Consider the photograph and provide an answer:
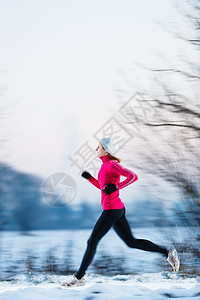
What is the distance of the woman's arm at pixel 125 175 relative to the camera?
13.4 ft

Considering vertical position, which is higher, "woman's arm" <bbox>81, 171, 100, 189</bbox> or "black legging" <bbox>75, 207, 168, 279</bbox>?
"woman's arm" <bbox>81, 171, 100, 189</bbox>

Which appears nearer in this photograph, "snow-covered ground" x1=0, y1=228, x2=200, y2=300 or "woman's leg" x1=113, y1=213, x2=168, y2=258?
"snow-covered ground" x1=0, y1=228, x2=200, y2=300

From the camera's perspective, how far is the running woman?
411 centimetres

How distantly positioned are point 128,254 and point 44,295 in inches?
110

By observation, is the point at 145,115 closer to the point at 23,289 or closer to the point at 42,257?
the point at 42,257

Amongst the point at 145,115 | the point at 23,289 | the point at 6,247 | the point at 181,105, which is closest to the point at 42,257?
the point at 6,247

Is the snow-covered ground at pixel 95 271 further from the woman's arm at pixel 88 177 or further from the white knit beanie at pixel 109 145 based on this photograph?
the white knit beanie at pixel 109 145

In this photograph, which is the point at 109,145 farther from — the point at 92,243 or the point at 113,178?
the point at 92,243

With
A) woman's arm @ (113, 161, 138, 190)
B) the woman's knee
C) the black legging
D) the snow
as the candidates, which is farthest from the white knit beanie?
the snow

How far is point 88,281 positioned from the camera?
15.9 feet

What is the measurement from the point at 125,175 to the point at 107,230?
1.87ft

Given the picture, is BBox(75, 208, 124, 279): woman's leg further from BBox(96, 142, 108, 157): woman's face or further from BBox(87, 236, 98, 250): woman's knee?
BBox(96, 142, 108, 157): woman's face

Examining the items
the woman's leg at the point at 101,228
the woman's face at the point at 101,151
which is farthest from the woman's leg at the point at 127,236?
the woman's face at the point at 101,151

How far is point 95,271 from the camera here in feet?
19.4
